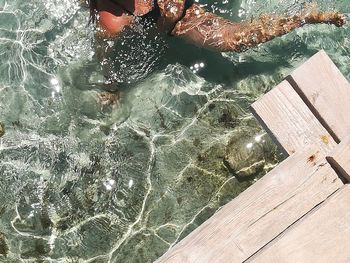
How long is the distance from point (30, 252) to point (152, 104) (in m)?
1.93

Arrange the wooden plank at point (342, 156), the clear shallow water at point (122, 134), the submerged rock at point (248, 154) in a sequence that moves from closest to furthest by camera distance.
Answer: the wooden plank at point (342, 156), the clear shallow water at point (122, 134), the submerged rock at point (248, 154)

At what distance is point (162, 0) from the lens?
552 centimetres

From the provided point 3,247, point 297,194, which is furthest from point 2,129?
point 297,194

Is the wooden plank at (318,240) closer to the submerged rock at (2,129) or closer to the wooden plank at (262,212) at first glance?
the wooden plank at (262,212)

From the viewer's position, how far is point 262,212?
3551 mm

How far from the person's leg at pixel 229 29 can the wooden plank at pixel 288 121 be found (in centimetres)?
180

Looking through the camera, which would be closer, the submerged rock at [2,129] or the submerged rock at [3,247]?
the submerged rock at [3,247]

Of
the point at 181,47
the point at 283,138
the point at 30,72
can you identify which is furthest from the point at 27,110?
the point at 283,138

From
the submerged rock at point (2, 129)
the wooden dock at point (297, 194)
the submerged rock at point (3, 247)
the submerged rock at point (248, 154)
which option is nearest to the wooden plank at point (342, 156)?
the wooden dock at point (297, 194)

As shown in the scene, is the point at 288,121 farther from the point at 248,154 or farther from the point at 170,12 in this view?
the point at 170,12

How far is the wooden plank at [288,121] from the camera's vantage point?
3.76m

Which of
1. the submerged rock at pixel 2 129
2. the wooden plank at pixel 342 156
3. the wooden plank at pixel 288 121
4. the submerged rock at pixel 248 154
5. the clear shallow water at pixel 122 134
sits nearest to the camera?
the wooden plank at pixel 342 156

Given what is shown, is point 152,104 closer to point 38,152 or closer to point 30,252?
point 38,152

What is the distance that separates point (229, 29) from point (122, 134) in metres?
1.53
